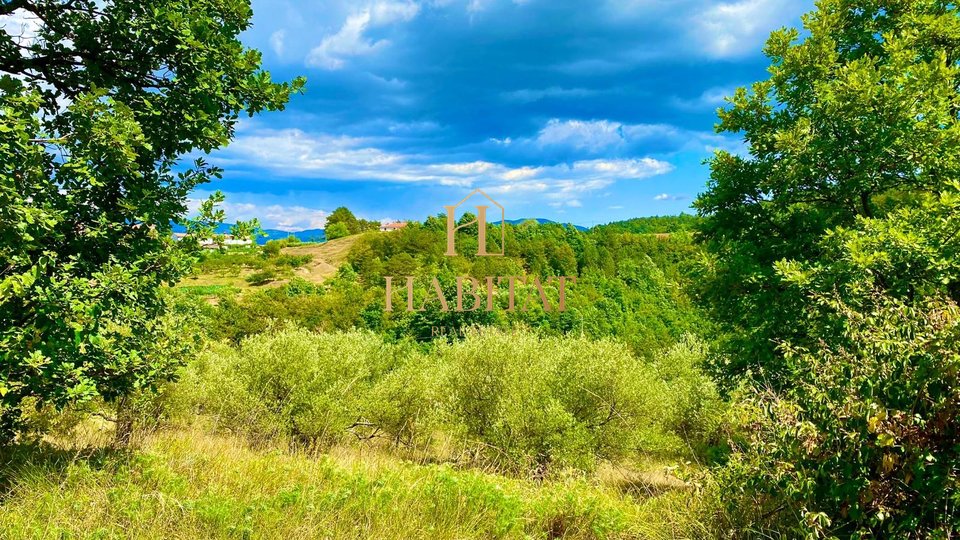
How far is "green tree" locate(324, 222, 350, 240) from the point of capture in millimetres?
134750

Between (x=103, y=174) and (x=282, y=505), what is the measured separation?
3.90 metres

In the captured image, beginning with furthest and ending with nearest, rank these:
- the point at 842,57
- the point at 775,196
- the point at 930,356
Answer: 1. the point at 842,57
2. the point at 775,196
3. the point at 930,356

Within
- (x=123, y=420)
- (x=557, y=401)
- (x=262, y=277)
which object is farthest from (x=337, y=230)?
(x=123, y=420)

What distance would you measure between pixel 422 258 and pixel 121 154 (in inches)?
3535

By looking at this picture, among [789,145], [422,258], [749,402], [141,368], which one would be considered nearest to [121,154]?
[141,368]

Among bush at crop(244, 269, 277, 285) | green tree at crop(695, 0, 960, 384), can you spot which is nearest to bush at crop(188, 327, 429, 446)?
green tree at crop(695, 0, 960, 384)

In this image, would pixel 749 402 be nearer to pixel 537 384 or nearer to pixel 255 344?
pixel 537 384

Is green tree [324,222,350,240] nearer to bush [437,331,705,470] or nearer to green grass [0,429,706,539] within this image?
bush [437,331,705,470]

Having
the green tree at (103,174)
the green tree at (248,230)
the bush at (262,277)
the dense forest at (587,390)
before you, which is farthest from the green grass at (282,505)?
the bush at (262,277)

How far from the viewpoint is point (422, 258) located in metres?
94.5

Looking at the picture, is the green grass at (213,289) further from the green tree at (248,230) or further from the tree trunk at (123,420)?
the green tree at (248,230)

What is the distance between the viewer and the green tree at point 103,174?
4715mm

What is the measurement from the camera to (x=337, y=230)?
449 feet

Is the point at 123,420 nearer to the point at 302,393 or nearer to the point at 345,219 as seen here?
the point at 302,393
